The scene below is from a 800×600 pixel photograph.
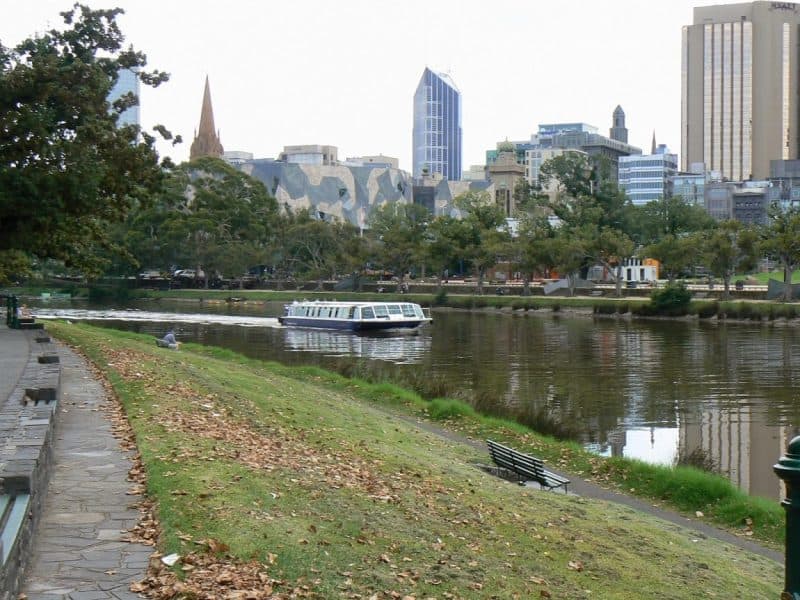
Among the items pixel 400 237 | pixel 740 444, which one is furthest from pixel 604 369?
pixel 400 237

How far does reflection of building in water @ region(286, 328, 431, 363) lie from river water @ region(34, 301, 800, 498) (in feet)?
0.22

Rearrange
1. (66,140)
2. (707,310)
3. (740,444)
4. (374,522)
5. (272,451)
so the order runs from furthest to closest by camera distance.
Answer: (707,310)
(66,140)
(740,444)
(272,451)
(374,522)

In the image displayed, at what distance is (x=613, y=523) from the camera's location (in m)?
13.2

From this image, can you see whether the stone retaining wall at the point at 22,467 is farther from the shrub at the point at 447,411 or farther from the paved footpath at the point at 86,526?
the shrub at the point at 447,411

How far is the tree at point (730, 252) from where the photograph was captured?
77.7 meters

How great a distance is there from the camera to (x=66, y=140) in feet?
92.0

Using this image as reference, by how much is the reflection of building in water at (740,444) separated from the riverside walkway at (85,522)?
12575mm

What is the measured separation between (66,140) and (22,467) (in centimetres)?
2082

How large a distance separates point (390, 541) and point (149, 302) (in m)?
97.0

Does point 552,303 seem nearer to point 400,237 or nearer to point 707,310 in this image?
point 707,310

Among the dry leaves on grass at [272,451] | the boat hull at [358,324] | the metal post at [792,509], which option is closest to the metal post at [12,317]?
the dry leaves on grass at [272,451]

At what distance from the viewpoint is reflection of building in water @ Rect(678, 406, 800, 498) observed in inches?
805

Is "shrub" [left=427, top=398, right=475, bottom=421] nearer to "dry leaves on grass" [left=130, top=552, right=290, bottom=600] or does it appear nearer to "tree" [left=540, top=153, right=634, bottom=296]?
"dry leaves on grass" [left=130, top=552, right=290, bottom=600]

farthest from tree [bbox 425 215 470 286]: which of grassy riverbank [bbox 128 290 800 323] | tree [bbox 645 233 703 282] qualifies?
tree [bbox 645 233 703 282]
